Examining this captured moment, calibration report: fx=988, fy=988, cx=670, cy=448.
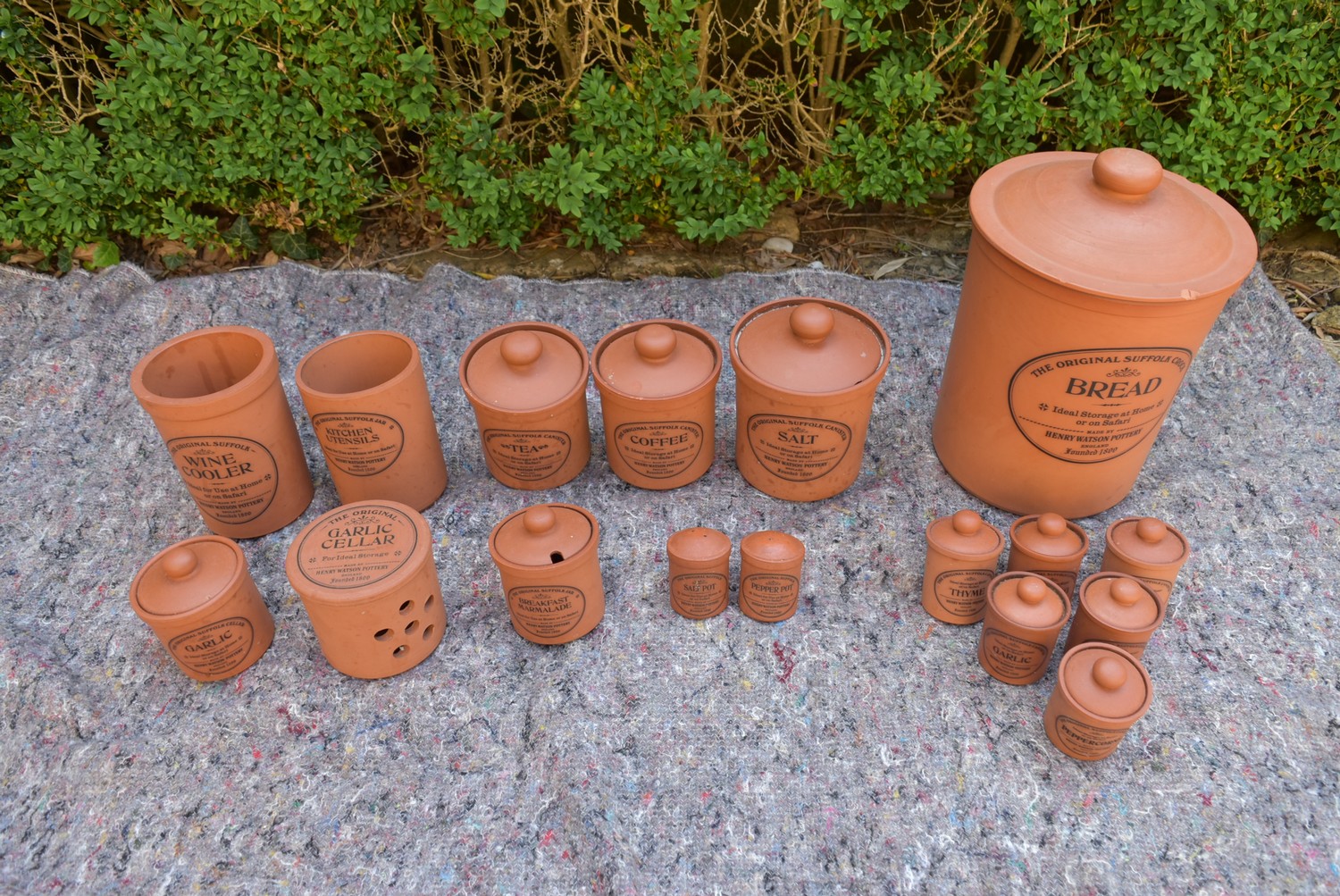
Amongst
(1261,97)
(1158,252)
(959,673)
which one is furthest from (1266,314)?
(959,673)

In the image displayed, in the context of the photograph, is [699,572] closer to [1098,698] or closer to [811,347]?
[811,347]

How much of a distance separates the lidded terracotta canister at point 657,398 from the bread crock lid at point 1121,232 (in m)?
0.60

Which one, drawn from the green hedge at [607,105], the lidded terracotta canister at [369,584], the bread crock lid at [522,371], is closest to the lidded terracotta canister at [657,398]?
the bread crock lid at [522,371]

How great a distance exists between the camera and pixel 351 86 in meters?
2.33

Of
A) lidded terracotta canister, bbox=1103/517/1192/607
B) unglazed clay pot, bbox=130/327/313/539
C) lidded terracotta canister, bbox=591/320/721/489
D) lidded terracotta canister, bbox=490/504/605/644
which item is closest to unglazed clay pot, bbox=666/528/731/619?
lidded terracotta canister, bbox=490/504/605/644

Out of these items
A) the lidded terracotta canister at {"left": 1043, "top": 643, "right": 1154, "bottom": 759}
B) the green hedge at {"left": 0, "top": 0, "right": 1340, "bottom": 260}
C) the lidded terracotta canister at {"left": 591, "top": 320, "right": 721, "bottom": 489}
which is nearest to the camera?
the lidded terracotta canister at {"left": 1043, "top": 643, "right": 1154, "bottom": 759}

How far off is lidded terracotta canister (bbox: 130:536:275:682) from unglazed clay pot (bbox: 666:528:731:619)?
761mm

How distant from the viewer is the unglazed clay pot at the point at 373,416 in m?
1.86

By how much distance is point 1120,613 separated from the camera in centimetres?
162

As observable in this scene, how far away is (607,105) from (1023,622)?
149 centimetres

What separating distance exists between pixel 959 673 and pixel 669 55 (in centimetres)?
149

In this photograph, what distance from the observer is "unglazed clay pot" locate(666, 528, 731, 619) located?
5.76ft

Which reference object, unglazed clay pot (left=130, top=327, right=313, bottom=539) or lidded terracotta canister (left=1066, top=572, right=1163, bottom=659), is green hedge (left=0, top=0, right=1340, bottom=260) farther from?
lidded terracotta canister (left=1066, top=572, right=1163, bottom=659)

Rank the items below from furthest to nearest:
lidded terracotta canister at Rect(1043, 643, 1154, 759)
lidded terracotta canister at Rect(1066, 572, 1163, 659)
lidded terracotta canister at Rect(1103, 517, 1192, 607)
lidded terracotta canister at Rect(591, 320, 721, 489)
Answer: lidded terracotta canister at Rect(591, 320, 721, 489) < lidded terracotta canister at Rect(1103, 517, 1192, 607) < lidded terracotta canister at Rect(1066, 572, 1163, 659) < lidded terracotta canister at Rect(1043, 643, 1154, 759)
